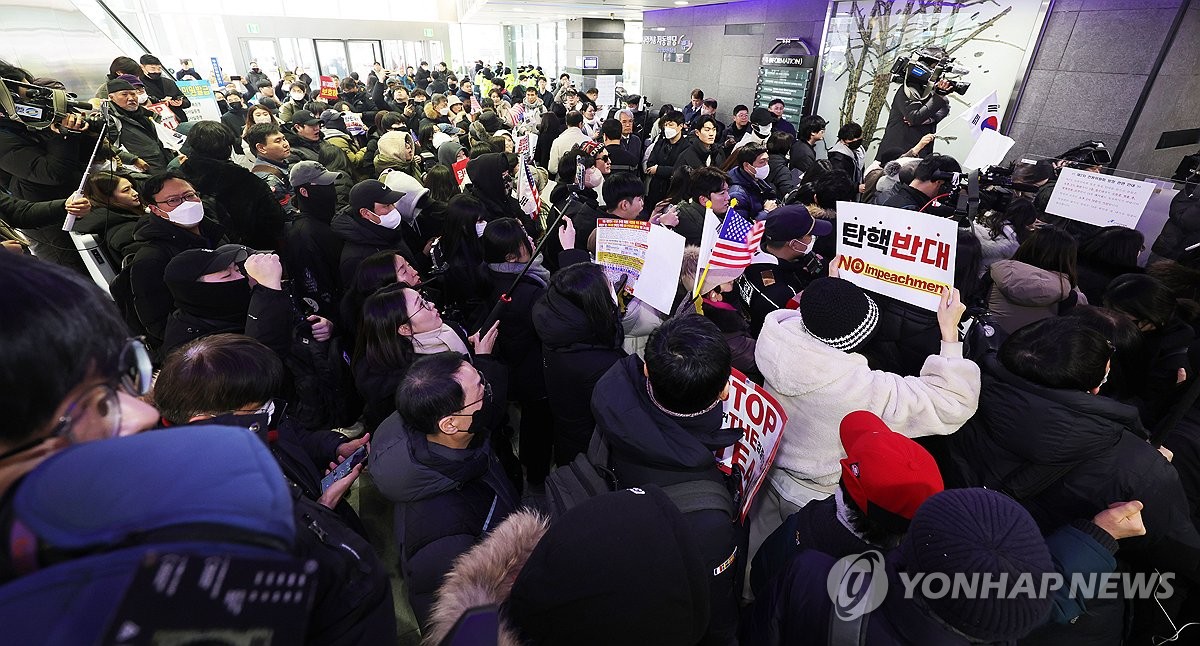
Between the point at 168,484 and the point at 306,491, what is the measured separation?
1623 mm

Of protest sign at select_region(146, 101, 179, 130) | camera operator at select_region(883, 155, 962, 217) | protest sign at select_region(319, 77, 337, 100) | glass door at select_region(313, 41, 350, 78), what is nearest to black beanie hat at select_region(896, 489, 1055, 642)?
camera operator at select_region(883, 155, 962, 217)

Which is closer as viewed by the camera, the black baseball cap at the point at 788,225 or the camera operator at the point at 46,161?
the black baseball cap at the point at 788,225

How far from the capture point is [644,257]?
2.98 meters

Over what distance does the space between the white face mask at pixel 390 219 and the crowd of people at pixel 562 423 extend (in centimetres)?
2

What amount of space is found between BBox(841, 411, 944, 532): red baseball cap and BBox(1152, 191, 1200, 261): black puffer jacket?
4.15 meters

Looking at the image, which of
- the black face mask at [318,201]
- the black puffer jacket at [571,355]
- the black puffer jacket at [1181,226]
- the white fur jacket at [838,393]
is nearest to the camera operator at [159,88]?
the black face mask at [318,201]

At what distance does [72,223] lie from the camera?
10.4 feet

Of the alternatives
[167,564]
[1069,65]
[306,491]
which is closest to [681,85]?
[1069,65]

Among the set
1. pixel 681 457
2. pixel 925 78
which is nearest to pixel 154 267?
pixel 681 457

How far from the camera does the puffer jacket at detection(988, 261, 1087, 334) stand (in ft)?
9.16

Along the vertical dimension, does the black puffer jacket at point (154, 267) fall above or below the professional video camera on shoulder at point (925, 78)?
below

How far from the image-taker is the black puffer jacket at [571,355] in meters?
2.39

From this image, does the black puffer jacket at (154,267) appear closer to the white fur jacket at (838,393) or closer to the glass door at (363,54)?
the white fur jacket at (838,393)

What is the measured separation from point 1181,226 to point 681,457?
4.98 m
